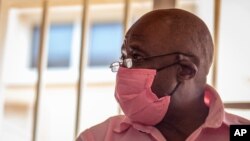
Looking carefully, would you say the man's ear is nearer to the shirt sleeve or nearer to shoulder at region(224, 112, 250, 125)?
shoulder at region(224, 112, 250, 125)

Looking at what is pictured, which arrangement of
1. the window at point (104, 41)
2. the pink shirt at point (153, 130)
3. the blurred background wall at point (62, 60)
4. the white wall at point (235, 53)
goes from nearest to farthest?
the pink shirt at point (153, 130) < the white wall at point (235, 53) < the blurred background wall at point (62, 60) < the window at point (104, 41)

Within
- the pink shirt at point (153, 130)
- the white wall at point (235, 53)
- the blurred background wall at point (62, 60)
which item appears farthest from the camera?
the blurred background wall at point (62, 60)

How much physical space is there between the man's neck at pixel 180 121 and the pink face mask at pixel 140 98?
31mm

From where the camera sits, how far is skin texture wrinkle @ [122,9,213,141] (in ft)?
3.67

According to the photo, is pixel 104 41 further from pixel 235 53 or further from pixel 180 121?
pixel 180 121

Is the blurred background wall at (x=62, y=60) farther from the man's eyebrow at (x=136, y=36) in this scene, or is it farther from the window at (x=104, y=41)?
the man's eyebrow at (x=136, y=36)

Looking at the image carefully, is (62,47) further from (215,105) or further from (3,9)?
(215,105)

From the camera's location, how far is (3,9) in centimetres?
177

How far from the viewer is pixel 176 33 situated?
1.13m

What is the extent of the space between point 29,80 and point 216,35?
6.09 feet

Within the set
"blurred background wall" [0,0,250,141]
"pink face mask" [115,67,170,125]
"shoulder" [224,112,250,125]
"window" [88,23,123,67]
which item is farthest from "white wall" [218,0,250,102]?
"window" [88,23,123,67]

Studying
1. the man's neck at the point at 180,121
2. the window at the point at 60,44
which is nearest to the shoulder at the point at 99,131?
the man's neck at the point at 180,121

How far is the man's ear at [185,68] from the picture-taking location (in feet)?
3.71

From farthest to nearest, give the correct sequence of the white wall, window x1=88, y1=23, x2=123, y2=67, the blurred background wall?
window x1=88, y1=23, x2=123, y2=67 < the blurred background wall < the white wall
